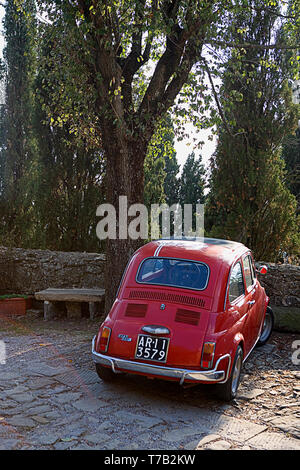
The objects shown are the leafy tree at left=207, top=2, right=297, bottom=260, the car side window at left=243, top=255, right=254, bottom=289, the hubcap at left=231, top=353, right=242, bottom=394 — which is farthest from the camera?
the leafy tree at left=207, top=2, right=297, bottom=260

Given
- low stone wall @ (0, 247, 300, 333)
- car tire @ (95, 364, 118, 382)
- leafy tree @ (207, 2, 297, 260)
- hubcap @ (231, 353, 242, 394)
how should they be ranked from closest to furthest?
hubcap @ (231, 353, 242, 394) → car tire @ (95, 364, 118, 382) → low stone wall @ (0, 247, 300, 333) → leafy tree @ (207, 2, 297, 260)

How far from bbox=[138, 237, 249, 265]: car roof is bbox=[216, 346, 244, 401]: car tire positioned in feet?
3.82

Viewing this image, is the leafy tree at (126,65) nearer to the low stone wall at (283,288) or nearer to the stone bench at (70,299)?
the stone bench at (70,299)

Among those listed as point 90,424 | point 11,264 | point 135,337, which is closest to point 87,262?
point 11,264

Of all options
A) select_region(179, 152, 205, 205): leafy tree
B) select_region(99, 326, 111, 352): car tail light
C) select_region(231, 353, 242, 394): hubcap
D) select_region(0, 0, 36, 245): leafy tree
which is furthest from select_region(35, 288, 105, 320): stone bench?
select_region(179, 152, 205, 205): leafy tree

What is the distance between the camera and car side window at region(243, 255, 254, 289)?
273 inches

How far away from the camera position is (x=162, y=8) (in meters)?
8.12

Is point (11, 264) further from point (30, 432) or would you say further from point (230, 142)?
point (30, 432)

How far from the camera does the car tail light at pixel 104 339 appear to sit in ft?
18.9

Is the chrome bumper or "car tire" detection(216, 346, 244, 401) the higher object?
the chrome bumper

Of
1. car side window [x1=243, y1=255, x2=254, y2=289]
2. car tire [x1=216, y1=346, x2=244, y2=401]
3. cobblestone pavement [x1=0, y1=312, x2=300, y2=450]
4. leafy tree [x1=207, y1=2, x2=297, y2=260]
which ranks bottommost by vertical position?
cobblestone pavement [x1=0, y1=312, x2=300, y2=450]

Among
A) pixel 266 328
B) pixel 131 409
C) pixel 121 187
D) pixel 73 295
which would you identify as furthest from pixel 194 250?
pixel 73 295

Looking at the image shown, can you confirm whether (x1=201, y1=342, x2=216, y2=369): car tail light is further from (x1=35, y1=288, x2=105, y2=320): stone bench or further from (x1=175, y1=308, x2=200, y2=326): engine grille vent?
(x1=35, y1=288, x2=105, y2=320): stone bench

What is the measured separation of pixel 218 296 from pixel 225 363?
79cm
